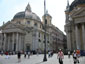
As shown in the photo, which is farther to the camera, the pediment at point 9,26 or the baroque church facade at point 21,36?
the pediment at point 9,26

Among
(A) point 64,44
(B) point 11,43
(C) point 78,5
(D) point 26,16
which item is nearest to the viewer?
(C) point 78,5

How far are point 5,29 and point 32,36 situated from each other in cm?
1228

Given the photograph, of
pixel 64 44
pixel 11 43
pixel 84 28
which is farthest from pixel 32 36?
pixel 64 44

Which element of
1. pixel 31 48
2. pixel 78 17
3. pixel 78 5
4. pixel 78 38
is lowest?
pixel 31 48

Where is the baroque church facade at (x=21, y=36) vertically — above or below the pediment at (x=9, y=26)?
below

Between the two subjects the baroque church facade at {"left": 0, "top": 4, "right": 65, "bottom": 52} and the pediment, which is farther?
the pediment

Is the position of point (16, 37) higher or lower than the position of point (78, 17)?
lower

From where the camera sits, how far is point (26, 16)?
61406 millimetres

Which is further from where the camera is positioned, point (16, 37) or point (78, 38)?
point (16, 37)

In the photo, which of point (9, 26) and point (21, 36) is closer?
point (9, 26)

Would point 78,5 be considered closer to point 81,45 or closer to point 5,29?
point 81,45

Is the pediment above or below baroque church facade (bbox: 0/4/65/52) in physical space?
above

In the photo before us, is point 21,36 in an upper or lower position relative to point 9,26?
lower

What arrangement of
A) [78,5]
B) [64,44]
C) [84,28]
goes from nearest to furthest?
[84,28]
[78,5]
[64,44]
